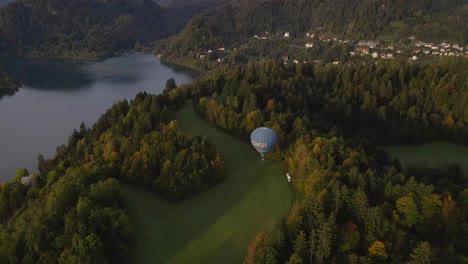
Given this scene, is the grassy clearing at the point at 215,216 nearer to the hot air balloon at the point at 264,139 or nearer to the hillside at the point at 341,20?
the hot air balloon at the point at 264,139

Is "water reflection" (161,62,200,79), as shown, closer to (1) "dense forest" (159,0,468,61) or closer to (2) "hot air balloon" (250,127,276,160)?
(1) "dense forest" (159,0,468,61)

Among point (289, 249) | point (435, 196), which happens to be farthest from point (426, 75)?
point (289, 249)

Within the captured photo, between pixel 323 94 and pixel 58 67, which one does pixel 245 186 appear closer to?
pixel 323 94

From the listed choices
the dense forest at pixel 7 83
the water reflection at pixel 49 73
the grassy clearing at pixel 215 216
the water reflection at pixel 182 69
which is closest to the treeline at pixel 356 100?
the grassy clearing at pixel 215 216

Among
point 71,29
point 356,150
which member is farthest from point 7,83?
point 71,29

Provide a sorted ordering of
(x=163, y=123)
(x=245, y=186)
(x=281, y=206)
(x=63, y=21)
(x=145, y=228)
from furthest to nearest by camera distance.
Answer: (x=63, y=21)
(x=163, y=123)
(x=245, y=186)
(x=281, y=206)
(x=145, y=228)

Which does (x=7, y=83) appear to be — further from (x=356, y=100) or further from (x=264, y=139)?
(x=264, y=139)

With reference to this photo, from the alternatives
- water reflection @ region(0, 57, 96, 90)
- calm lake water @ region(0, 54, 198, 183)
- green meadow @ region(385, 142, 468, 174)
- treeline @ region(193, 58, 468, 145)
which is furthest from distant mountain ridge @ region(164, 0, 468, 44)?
green meadow @ region(385, 142, 468, 174)
